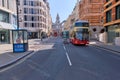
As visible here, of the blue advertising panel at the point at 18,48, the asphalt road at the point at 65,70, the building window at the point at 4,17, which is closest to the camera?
the asphalt road at the point at 65,70

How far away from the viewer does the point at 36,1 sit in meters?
101

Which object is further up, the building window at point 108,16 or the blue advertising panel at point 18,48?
the building window at point 108,16

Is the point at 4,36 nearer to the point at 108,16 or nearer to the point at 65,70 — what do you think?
the point at 108,16

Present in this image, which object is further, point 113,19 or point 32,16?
point 32,16

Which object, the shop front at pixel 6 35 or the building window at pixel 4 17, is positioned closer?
the building window at pixel 4 17

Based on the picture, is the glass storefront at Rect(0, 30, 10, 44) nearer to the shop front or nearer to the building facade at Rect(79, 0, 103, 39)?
the shop front

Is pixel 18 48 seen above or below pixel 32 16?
below

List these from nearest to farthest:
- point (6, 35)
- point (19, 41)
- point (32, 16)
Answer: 1. point (19, 41)
2. point (6, 35)
3. point (32, 16)

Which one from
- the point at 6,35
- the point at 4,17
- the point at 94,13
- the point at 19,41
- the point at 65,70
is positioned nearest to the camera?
the point at 65,70

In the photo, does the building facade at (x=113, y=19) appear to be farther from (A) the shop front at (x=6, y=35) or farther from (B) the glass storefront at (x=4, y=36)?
(B) the glass storefront at (x=4, y=36)

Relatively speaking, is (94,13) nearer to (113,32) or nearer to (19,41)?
(113,32)

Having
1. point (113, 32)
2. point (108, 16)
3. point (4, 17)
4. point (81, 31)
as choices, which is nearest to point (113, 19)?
point (113, 32)

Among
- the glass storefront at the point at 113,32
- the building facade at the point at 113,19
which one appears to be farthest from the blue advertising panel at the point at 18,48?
the glass storefront at the point at 113,32

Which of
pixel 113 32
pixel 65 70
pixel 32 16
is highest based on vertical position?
pixel 32 16
